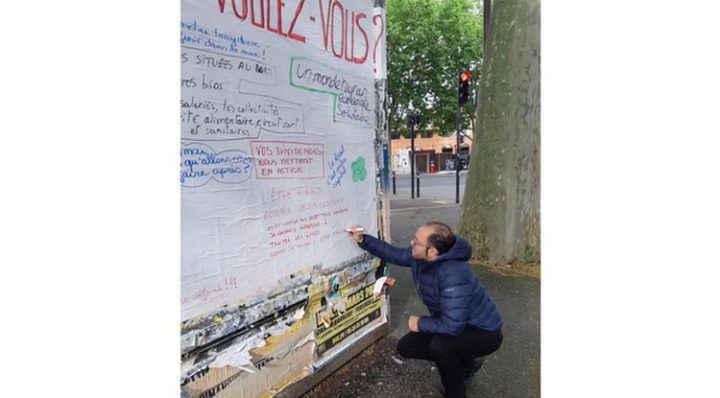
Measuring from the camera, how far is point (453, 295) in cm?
258

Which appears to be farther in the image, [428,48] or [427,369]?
[428,48]

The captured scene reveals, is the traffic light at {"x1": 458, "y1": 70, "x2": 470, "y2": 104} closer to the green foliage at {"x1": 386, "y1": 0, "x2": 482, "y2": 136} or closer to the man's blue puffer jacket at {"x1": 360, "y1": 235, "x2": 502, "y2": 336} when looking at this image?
the green foliage at {"x1": 386, "y1": 0, "x2": 482, "y2": 136}

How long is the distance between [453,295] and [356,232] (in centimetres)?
90

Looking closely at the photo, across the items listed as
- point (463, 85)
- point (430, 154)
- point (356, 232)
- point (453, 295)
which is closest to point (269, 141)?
point (356, 232)

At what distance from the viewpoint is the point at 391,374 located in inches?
129

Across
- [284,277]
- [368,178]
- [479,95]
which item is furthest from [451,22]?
[284,277]

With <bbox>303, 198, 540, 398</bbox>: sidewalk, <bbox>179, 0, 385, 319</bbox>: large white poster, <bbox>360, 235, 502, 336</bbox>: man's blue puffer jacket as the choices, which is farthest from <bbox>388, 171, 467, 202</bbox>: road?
<bbox>360, 235, 502, 336</bbox>: man's blue puffer jacket

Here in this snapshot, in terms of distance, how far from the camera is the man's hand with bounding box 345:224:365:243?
3.21 meters

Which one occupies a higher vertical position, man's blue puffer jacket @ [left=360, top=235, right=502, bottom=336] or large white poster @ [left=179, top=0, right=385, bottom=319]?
large white poster @ [left=179, top=0, right=385, bottom=319]

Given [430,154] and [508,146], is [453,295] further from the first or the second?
[430,154]

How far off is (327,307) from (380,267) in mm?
689

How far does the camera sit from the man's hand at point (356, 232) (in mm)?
3213

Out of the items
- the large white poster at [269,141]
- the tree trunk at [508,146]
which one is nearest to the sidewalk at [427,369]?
the large white poster at [269,141]

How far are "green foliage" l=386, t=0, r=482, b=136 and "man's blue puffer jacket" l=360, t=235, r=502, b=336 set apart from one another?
14.8 metres
